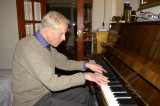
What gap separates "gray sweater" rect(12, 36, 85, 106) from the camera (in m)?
1.20

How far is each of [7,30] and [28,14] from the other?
0.78 m

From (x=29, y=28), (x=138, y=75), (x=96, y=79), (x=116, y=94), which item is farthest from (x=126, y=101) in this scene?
(x=29, y=28)

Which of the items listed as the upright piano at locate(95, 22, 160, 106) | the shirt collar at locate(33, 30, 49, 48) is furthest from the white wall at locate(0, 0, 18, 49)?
the upright piano at locate(95, 22, 160, 106)

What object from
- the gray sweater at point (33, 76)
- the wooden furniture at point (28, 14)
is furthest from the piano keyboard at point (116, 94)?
the wooden furniture at point (28, 14)

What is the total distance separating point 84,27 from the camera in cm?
399

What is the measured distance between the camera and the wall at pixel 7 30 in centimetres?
395

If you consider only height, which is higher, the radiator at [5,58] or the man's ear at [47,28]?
the man's ear at [47,28]

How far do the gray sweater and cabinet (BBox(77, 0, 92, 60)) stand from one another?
8.63 ft

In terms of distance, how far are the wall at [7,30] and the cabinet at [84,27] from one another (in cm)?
166

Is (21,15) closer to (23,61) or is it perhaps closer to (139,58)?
(23,61)

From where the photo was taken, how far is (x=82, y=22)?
3.90 metres

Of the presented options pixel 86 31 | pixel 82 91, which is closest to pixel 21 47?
pixel 82 91

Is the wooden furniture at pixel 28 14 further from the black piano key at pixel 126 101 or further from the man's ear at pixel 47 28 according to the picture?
the black piano key at pixel 126 101

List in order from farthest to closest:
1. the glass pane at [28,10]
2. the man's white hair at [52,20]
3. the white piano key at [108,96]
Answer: the glass pane at [28,10] → the man's white hair at [52,20] → the white piano key at [108,96]
